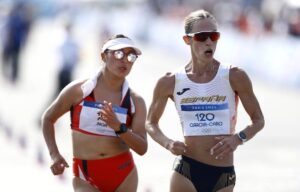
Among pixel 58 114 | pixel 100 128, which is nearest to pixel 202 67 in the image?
pixel 100 128

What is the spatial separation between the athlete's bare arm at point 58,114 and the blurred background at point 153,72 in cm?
430

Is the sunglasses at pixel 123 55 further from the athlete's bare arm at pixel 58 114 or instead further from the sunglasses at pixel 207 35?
the sunglasses at pixel 207 35

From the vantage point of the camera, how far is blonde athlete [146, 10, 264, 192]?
9570 mm

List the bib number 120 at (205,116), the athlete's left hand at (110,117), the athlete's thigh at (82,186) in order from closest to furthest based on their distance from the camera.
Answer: the athlete's left hand at (110,117)
the bib number 120 at (205,116)
the athlete's thigh at (82,186)

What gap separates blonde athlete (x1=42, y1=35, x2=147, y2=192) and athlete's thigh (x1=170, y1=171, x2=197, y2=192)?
55 centimetres

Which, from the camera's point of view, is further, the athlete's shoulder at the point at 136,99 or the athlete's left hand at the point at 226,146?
the athlete's shoulder at the point at 136,99

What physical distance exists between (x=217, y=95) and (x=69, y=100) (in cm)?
134

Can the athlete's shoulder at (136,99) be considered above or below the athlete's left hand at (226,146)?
above

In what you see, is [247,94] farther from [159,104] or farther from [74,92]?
[74,92]

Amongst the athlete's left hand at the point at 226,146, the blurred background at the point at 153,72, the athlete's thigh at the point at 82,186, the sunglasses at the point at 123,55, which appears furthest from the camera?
the blurred background at the point at 153,72

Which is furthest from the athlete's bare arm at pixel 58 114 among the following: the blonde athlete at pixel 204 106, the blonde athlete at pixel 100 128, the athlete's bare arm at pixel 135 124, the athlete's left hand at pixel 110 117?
the blonde athlete at pixel 204 106

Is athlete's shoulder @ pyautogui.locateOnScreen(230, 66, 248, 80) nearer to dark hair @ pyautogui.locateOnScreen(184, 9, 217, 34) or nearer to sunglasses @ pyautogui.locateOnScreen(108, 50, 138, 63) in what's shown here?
dark hair @ pyautogui.locateOnScreen(184, 9, 217, 34)

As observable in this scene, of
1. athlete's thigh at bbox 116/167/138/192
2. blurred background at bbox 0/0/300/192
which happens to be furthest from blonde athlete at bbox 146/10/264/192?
blurred background at bbox 0/0/300/192

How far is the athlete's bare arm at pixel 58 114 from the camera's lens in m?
10.1
